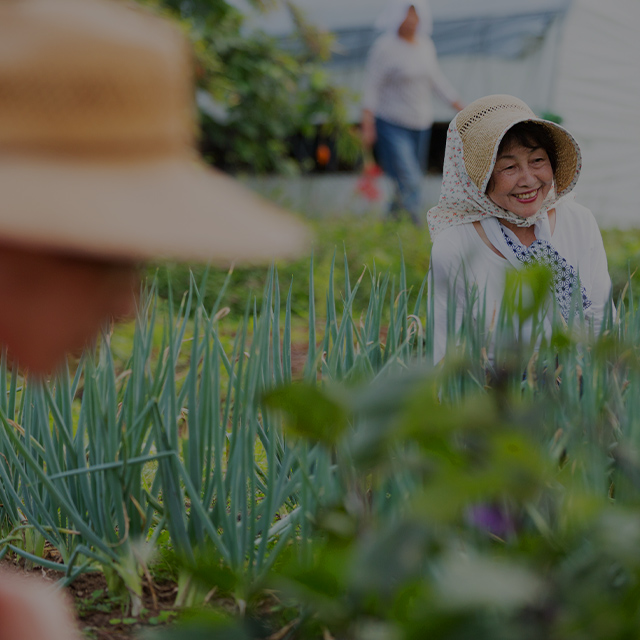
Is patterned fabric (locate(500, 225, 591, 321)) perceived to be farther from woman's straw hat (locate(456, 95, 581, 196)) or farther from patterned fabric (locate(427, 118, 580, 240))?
woman's straw hat (locate(456, 95, 581, 196))

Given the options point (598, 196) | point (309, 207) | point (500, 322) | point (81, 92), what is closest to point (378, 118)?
point (309, 207)

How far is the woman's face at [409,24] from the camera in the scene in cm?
624

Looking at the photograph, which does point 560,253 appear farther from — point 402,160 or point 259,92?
point 259,92

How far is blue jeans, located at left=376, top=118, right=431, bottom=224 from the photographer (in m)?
6.54

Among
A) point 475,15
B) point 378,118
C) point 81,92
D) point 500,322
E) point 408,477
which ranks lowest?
point 408,477

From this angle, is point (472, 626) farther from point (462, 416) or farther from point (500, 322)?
point (500, 322)

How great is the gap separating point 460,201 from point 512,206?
0.16m

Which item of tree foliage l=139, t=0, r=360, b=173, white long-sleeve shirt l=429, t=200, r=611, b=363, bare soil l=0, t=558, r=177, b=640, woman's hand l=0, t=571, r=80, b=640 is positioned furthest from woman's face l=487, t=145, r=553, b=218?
tree foliage l=139, t=0, r=360, b=173

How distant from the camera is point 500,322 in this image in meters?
1.18

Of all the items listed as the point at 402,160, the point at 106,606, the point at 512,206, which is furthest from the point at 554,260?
the point at 402,160

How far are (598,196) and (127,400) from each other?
744cm

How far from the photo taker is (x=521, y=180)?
7.59 feet

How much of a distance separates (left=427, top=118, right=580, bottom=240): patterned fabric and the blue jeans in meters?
4.10

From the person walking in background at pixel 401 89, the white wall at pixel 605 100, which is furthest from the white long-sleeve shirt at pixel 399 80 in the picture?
the white wall at pixel 605 100
